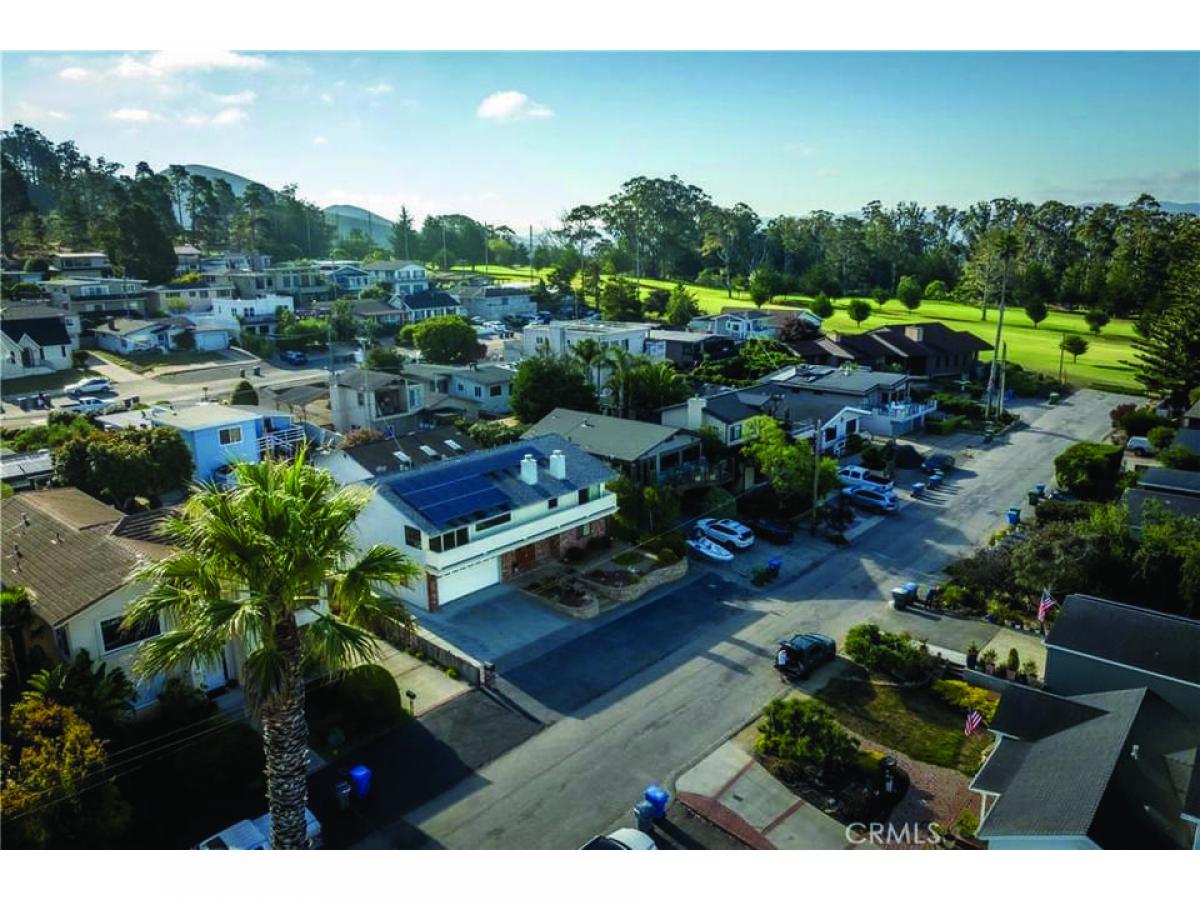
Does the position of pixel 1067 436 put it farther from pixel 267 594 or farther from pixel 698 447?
pixel 267 594

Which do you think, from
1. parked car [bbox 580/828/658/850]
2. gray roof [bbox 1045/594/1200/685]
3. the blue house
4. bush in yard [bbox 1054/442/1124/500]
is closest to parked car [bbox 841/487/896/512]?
bush in yard [bbox 1054/442/1124/500]

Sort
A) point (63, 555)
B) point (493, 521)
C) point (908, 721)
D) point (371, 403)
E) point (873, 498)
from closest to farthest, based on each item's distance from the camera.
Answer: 1. point (908, 721)
2. point (63, 555)
3. point (493, 521)
4. point (873, 498)
5. point (371, 403)

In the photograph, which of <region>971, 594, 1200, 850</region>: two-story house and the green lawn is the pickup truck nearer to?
<region>971, 594, 1200, 850</region>: two-story house

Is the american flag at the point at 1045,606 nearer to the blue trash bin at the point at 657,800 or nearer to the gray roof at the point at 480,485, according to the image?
the gray roof at the point at 480,485

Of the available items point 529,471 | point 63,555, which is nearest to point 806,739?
point 529,471

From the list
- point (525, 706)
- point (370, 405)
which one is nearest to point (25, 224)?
point (370, 405)

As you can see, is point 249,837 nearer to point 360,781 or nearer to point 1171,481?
point 360,781
